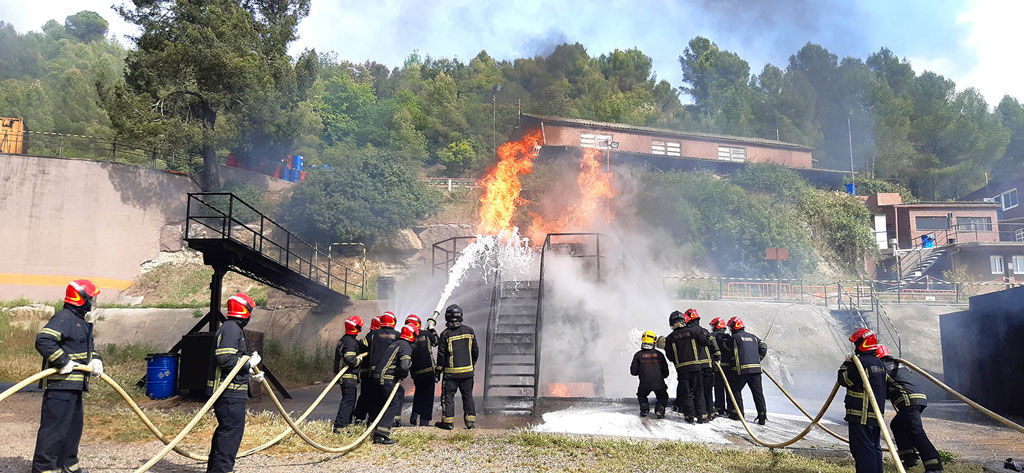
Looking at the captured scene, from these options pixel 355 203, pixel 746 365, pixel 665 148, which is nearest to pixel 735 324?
pixel 746 365

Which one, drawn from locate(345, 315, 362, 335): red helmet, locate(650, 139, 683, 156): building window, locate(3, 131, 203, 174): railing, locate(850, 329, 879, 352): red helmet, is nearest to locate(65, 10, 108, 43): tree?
locate(3, 131, 203, 174): railing

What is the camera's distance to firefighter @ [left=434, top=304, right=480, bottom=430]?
36.0 feet

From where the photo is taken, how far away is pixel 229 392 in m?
7.20

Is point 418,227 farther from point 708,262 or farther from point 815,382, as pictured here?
point 815,382

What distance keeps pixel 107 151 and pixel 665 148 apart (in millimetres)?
35692

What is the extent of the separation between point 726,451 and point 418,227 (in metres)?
29.9

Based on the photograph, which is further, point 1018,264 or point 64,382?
point 1018,264

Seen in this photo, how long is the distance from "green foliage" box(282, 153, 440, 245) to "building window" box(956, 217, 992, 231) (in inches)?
1430

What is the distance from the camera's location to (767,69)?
74.8 meters

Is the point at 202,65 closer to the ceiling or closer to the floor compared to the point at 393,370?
closer to the ceiling

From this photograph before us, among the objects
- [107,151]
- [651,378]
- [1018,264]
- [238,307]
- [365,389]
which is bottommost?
[365,389]

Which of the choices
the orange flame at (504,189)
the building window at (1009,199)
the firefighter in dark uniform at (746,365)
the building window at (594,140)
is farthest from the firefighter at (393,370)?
the building window at (1009,199)

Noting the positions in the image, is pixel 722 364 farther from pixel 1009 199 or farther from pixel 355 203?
pixel 1009 199

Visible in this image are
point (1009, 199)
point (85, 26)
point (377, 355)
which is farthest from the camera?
point (85, 26)
